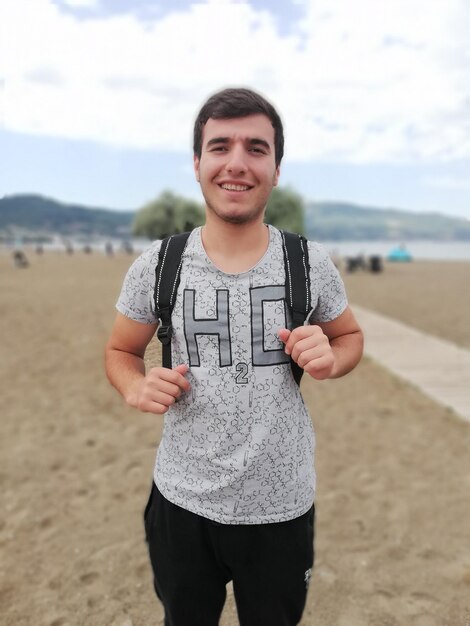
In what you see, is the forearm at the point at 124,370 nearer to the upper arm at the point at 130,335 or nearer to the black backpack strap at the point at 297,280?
the upper arm at the point at 130,335

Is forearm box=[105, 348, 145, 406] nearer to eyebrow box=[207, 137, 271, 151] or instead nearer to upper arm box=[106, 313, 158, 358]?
upper arm box=[106, 313, 158, 358]

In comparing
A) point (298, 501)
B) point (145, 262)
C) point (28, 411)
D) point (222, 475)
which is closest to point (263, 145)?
point (145, 262)

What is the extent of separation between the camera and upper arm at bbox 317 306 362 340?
70.2 inches

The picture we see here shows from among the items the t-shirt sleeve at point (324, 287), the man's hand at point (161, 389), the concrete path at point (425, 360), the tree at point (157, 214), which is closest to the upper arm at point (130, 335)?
the man's hand at point (161, 389)

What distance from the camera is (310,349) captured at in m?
1.49

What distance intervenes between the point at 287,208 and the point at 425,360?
43.8m

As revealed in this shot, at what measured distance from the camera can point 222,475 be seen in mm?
1658

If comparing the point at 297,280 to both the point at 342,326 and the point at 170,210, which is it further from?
the point at 170,210

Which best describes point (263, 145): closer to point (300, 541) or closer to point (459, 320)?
point (300, 541)

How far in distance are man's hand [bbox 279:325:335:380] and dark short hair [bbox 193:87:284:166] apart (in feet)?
1.94

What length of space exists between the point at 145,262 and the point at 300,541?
108 centimetres

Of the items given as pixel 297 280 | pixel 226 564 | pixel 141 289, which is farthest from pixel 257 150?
pixel 226 564

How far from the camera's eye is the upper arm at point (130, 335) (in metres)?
1.79

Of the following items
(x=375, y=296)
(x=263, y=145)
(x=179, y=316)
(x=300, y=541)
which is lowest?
(x=375, y=296)
